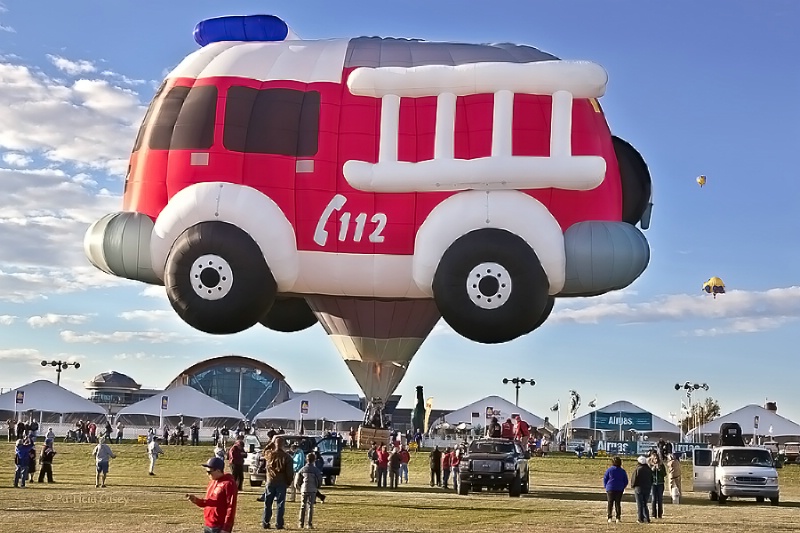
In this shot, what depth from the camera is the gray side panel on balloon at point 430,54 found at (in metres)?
24.4

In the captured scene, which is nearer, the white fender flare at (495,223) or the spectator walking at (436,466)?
the white fender flare at (495,223)

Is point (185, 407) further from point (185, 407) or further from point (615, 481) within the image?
point (615, 481)

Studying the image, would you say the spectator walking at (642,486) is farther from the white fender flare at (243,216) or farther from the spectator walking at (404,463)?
the spectator walking at (404,463)

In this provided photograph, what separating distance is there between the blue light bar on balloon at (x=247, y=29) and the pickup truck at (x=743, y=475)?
1320 centimetres

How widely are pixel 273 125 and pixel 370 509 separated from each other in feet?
26.6

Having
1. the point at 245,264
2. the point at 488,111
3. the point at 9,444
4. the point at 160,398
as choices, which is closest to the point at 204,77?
the point at 245,264

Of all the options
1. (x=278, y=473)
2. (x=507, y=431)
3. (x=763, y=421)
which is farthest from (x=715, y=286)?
(x=278, y=473)

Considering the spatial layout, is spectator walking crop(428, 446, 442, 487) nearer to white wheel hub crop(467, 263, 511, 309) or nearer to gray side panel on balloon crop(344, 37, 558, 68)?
white wheel hub crop(467, 263, 511, 309)

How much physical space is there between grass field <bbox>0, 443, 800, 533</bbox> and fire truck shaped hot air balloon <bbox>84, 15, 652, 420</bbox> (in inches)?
141

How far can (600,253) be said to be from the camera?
23.1 metres

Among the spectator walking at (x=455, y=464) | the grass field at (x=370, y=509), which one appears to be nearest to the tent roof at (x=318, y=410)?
the grass field at (x=370, y=509)

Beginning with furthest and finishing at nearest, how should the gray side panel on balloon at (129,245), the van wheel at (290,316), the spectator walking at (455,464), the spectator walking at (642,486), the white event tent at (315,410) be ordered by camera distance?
1. the white event tent at (315,410)
2. the van wheel at (290,316)
3. the spectator walking at (455,464)
4. the gray side panel on balloon at (129,245)
5. the spectator walking at (642,486)

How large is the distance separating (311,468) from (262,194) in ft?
27.0

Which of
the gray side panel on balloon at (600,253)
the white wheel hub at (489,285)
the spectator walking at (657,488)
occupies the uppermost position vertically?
the gray side panel on balloon at (600,253)
